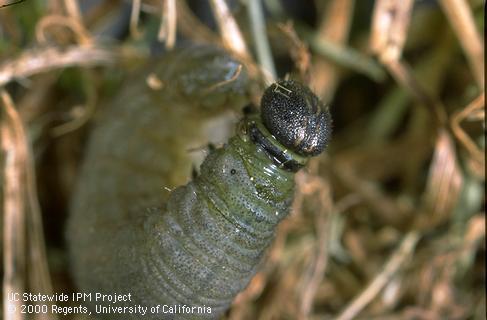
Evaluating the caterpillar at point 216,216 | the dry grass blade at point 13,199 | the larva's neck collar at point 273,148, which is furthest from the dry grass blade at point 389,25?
the dry grass blade at point 13,199

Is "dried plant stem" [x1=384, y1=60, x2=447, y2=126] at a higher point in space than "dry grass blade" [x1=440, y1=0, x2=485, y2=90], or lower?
lower

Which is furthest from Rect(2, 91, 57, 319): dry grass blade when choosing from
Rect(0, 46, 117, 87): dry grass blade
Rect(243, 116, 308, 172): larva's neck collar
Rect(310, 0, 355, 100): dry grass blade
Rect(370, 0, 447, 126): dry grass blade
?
Rect(370, 0, 447, 126): dry grass blade

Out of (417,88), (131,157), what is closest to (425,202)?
(417,88)

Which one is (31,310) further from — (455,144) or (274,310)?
(455,144)

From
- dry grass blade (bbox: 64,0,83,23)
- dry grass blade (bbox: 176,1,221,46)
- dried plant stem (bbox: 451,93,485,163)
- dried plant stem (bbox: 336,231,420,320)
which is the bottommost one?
dried plant stem (bbox: 336,231,420,320)

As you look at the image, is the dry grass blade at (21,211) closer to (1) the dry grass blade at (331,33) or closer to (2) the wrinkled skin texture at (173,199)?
(2) the wrinkled skin texture at (173,199)

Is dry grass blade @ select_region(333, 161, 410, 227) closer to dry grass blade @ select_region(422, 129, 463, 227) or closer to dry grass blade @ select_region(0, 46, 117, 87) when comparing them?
dry grass blade @ select_region(422, 129, 463, 227)

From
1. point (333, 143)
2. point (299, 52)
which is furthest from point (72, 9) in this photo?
point (333, 143)
